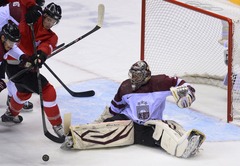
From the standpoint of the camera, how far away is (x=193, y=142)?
5023 millimetres

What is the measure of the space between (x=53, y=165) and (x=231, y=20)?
1.57m

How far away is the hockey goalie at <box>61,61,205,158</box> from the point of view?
5.14m

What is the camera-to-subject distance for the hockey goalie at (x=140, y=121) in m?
5.14

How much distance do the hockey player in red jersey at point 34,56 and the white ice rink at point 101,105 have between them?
193 millimetres

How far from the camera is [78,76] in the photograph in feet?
22.2

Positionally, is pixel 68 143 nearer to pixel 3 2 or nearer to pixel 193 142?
pixel 193 142

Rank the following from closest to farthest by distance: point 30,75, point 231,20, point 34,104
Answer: point 30,75 → point 231,20 → point 34,104

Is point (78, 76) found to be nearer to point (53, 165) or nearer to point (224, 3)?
point (224, 3)

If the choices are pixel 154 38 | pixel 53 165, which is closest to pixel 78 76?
pixel 154 38

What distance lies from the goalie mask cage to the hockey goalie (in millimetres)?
1020

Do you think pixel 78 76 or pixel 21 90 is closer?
pixel 21 90

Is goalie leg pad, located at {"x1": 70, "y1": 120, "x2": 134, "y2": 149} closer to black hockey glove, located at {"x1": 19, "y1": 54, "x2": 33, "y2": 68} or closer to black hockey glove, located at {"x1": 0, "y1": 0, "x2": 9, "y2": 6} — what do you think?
black hockey glove, located at {"x1": 19, "y1": 54, "x2": 33, "y2": 68}

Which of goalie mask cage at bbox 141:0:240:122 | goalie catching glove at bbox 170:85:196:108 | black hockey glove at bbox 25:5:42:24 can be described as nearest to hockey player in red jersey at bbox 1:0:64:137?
black hockey glove at bbox 25:5:42:24

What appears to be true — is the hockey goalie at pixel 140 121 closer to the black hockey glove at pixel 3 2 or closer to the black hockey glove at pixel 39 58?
the black hockey glove at pixel 39 58
